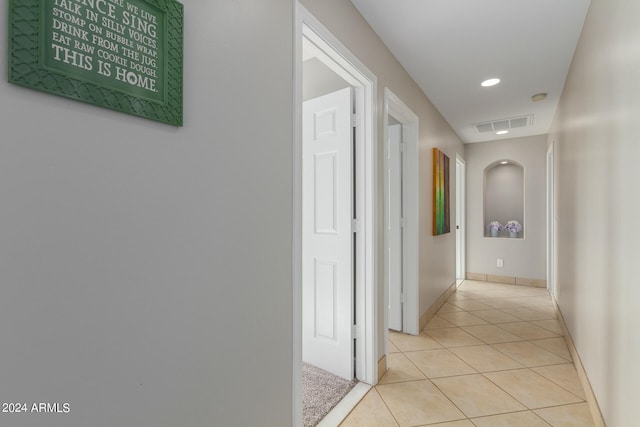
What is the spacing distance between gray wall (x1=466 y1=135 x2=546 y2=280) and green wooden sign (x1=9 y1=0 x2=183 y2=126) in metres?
5.48

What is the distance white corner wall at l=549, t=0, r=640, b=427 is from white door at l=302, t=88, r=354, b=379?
4.37ft

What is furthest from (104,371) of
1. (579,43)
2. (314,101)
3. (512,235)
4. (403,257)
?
(512,235)

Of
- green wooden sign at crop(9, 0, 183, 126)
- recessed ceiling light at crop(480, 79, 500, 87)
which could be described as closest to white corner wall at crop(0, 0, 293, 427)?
green wooden sign at crop(9, 0, 183, 126)

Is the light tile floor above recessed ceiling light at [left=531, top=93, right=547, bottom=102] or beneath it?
beneath

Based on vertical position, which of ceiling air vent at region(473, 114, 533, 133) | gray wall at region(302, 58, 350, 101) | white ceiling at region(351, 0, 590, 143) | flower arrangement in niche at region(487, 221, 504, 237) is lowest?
flower arrangement in niche at region(487, 221, 504, 237)

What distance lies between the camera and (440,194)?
3771mm

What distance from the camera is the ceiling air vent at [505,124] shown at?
4156 mm

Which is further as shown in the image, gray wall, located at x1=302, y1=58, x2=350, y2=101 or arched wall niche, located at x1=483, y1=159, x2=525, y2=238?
arched wall niche, located at x1=483, y1=159, x2=525, y2=238

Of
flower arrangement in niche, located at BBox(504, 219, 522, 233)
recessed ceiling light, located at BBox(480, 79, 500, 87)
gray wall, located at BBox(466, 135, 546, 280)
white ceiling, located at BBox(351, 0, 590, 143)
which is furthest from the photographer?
flower arrangement in niche, located at BBox(504, 219, 522, 233)

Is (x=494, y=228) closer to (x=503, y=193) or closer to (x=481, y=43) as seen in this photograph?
(x=503, y=193)

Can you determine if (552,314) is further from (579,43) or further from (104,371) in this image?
(104,371)

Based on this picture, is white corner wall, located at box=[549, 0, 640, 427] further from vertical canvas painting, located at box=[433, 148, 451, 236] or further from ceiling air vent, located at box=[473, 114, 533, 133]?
ceiling air vent, located at box=[473, 114, 533, 133]

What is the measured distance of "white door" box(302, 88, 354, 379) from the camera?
2.18 metres

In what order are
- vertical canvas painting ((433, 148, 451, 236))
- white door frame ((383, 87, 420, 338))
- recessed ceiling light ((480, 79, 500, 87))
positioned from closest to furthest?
recessed ceiling light ((480, 79, 500, 87)) < white door frame ((383, 87, 420, 338)) < vertical canvas painting ((433, 148, 451, 236))
